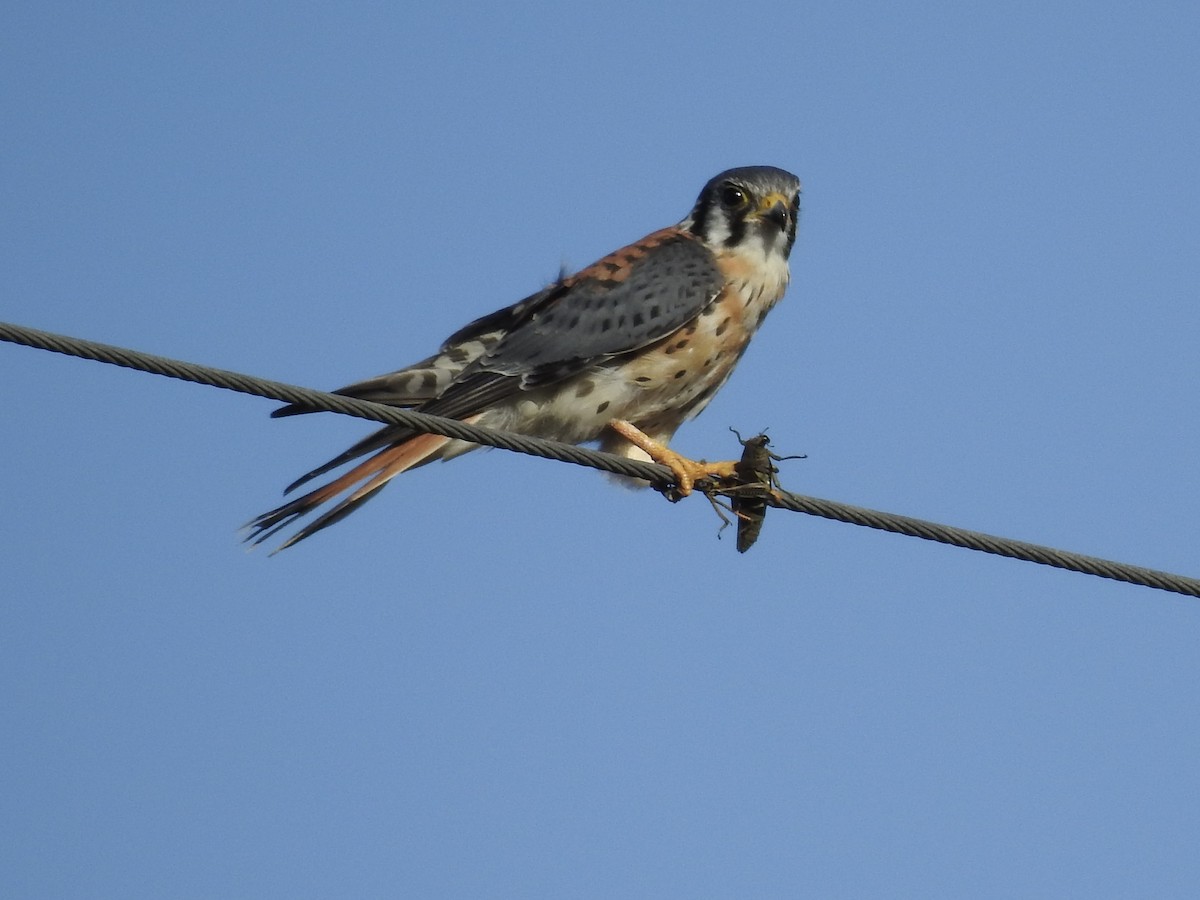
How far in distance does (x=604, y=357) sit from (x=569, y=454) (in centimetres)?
171

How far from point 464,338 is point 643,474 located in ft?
5.90

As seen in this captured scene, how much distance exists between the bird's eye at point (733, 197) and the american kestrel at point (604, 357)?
90 millimetres

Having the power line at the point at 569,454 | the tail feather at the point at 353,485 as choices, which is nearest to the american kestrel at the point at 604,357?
the tail feather at the point at 353,485

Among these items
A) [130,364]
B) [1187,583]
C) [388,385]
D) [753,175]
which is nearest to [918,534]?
[1187,583]

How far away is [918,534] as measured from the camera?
12.4ft

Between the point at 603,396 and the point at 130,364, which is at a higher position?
the point at 603,396

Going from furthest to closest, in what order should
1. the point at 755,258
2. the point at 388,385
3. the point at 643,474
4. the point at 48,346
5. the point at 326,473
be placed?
the point at 755,258 → the point at 388,385 → the point at 326,473 → the point at 643,474 → the point at 48,346

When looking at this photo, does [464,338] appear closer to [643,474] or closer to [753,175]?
[753,175]

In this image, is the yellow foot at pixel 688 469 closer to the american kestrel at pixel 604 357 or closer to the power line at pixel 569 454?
the american kestrel at pixel 604 357

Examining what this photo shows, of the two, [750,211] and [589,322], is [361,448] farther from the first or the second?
[750,211]

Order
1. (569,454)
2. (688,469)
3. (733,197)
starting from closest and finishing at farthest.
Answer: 1. (569,454)
2. (688,469)
3. (733,197)

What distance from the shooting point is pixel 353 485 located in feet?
17.2

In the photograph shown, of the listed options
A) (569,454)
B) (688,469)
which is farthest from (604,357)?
(569,454)

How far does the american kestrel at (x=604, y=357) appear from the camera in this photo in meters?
5.44
